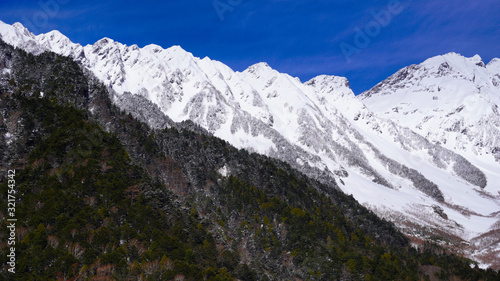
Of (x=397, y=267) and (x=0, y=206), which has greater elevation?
(x=0, y=206)

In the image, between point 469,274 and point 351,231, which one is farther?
point 351,231

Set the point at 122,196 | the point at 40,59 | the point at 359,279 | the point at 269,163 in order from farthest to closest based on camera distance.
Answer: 1. the point at 269,163
2. the point at 40,59
3. the point at 359,279
4. the point at 122,196

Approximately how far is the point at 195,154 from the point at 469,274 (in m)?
86.5

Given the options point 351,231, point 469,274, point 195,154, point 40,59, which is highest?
point 40,59

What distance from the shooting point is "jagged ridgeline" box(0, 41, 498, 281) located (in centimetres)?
5594

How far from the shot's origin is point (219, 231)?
85688 mm

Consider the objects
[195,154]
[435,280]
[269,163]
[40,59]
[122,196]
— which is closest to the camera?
[122,196]

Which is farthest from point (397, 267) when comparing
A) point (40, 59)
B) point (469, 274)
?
point (40, 59)

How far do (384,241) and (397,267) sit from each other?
50.5m

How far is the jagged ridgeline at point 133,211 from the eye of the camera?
5594 centimetres

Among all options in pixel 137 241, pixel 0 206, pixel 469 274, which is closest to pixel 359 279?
pixel 469 274

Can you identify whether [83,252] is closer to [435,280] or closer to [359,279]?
[359,279]

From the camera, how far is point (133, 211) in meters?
66.7

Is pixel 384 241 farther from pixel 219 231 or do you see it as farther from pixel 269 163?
pixel 219 231
